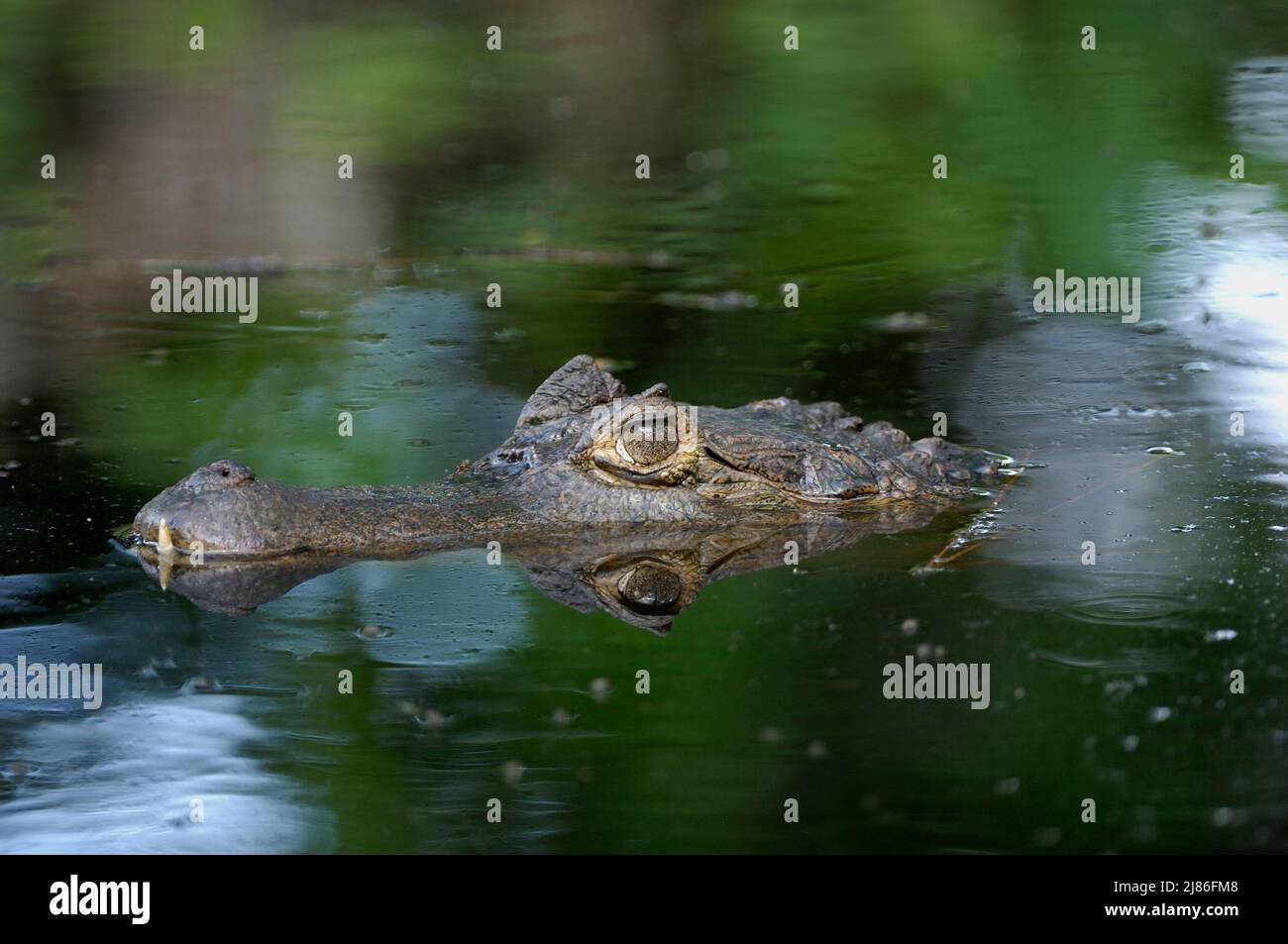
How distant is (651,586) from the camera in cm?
479

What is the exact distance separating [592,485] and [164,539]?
1.24 m

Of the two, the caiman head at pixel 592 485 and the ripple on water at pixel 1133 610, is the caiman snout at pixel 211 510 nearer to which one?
the caiman head at pixel 592 485

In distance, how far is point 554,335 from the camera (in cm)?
777

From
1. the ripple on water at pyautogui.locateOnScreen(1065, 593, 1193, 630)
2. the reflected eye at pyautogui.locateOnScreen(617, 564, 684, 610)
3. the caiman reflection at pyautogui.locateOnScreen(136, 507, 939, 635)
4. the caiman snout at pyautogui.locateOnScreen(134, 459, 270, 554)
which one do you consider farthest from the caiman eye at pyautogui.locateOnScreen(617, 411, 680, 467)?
the ripple on water at pyautogui.locateOnScreen(1065, 593, 1193, 630)

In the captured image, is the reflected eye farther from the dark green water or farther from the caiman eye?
the caiman eye

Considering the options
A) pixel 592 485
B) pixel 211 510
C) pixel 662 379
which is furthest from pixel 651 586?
pixel 662 379

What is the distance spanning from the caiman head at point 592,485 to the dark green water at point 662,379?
20 cm

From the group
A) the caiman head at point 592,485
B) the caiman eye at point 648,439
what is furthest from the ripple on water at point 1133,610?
the caiman eye at point 648,439

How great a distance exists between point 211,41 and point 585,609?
951 cm

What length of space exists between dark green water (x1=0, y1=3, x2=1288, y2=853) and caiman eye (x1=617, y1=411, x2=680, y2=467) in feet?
1.91

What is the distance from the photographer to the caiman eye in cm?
506

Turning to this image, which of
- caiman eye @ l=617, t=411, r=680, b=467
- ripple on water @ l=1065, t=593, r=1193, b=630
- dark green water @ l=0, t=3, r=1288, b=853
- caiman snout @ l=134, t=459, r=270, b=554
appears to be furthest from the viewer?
caiman eye @ l=617, t=411, r=680, b=467

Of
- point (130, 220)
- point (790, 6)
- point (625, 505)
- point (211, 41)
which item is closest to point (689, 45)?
point (790, 6)

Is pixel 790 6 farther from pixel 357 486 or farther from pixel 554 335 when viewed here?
pixel 357 486
